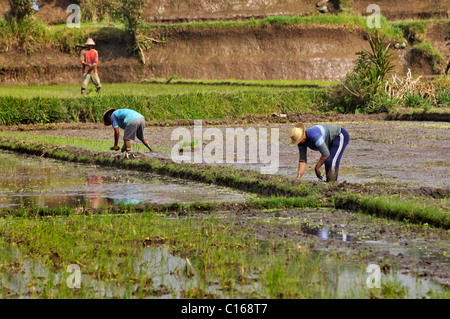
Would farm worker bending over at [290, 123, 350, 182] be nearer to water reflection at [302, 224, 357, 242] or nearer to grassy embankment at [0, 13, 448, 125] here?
water reflection at [302, 224, 357, 242]

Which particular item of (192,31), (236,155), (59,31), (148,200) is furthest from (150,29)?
(148,200)

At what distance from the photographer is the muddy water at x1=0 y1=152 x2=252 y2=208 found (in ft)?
26.2

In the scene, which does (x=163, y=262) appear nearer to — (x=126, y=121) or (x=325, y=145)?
(x=325, y=145)

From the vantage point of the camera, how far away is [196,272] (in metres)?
4.81

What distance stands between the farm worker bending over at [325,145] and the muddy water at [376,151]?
0.59 metres

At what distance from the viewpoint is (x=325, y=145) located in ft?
26.5

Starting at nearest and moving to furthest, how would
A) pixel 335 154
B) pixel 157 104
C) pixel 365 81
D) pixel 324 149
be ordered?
1. pixel 324 149
2. pixel 335 154
3. pixel 157 104
4. pixel 365 81

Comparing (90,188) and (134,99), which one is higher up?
(134,99)

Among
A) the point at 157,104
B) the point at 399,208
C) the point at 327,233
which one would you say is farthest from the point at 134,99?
the point at 327,233

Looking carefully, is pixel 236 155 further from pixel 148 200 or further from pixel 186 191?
pixel 148 200

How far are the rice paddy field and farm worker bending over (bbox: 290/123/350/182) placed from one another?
304mm

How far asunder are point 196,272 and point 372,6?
3458 cm

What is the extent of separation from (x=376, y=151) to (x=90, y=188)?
5.49 metres

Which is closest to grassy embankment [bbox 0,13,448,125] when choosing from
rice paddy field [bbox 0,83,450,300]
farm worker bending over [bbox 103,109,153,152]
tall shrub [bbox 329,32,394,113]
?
tall shrub [bbox 329,32,394,113]
